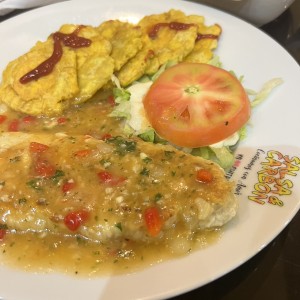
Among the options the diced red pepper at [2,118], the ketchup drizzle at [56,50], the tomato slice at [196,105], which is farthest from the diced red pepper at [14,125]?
the tomato slice at [196,105]

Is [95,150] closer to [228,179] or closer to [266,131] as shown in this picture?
[228,179]

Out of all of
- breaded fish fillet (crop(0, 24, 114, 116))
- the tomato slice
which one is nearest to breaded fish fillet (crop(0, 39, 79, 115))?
breaded fish fillet (crop(0, 24, 114, 116))

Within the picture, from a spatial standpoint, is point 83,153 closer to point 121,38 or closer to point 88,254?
point 88,254

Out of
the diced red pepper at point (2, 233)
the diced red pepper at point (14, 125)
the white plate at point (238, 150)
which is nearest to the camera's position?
the white plate at point (238, 150)

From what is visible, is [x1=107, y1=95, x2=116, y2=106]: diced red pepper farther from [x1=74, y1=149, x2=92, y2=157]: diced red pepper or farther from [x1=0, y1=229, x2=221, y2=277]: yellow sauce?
[x1=0, y1=229, x2=221, y2=277]: yellow sauce

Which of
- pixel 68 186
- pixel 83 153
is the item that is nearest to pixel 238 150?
pixel 83 153

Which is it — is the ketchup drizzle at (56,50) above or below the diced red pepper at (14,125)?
above

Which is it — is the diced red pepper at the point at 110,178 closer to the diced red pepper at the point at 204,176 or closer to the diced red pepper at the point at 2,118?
the diced red pepper at the point at 204,176
